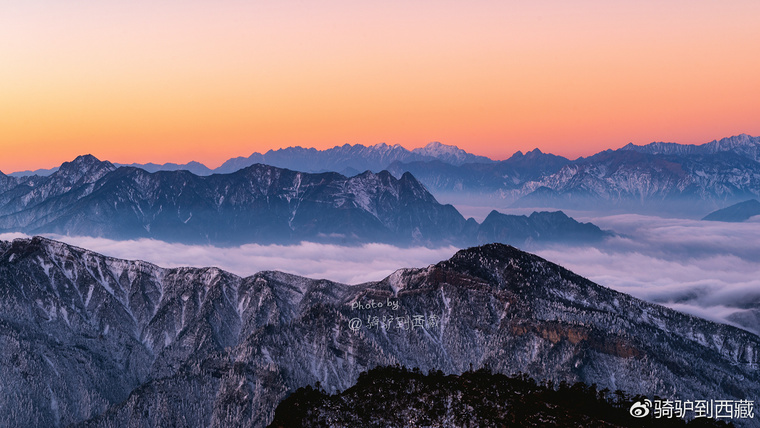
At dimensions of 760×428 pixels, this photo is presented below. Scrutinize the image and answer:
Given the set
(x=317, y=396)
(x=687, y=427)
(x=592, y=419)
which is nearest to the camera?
(x=592, y=419)

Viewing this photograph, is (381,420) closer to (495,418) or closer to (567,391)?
(495,418)

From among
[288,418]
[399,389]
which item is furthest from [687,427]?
[288,418]

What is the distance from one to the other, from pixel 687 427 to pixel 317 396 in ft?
256

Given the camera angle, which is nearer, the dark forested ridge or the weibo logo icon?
the dark forested ridge

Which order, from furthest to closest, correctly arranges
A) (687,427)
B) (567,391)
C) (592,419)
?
1. (567,391)
2. (687,427)
3. (592,419)

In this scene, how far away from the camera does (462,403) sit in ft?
416

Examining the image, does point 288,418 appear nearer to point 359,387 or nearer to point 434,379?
point 359,387

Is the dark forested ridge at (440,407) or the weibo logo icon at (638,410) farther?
the weibo logo icon at (638,410)

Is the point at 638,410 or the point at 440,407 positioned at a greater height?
the point at 440,407

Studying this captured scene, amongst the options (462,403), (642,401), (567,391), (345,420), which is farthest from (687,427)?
(345,420)

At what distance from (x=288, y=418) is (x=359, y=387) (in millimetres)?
17300

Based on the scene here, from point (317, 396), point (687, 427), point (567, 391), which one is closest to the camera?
Answer: point (317, 396)

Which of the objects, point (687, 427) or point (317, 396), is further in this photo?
point (687, 427)

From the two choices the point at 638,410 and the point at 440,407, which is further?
the point at 638,410
